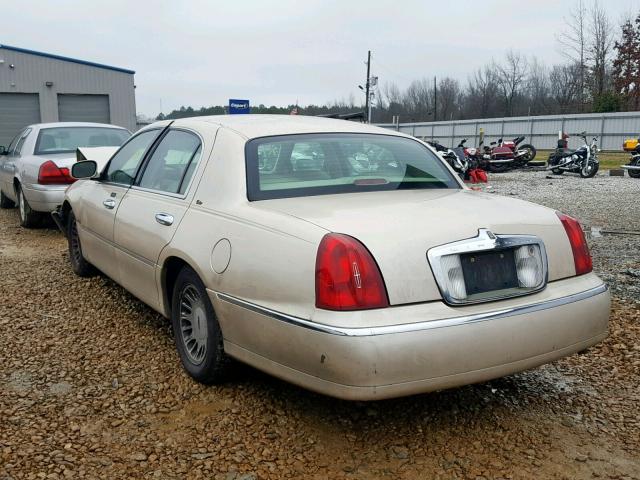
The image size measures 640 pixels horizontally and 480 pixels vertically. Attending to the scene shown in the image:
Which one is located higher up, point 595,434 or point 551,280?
point 551,280

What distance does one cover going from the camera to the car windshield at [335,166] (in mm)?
3211

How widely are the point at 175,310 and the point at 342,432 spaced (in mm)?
1214

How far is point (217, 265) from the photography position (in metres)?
2.94

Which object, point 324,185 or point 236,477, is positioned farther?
point 324,185

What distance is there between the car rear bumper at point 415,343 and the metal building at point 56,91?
25117 millimetres

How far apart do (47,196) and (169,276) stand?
4759 mm

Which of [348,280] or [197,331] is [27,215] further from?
[348,280]

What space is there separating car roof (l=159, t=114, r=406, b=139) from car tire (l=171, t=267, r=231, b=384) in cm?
88

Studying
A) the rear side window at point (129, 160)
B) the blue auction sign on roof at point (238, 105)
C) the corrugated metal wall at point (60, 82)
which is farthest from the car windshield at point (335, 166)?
the corrugated metal wall at point (60, 82)

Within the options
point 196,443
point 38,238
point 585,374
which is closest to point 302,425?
point 196,443

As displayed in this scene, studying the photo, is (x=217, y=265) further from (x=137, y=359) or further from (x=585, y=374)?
(x=585, y=374)

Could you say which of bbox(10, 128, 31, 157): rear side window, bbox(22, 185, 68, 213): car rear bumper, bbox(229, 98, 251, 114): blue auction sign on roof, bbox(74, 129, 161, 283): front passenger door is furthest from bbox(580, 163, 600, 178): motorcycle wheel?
bbox(74, 129, 161, 283): front passenger door

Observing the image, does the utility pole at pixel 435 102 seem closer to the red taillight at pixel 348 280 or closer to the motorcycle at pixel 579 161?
the motorcycle at pixel 579 161

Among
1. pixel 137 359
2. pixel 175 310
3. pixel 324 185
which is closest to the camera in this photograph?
pixel 324 185
